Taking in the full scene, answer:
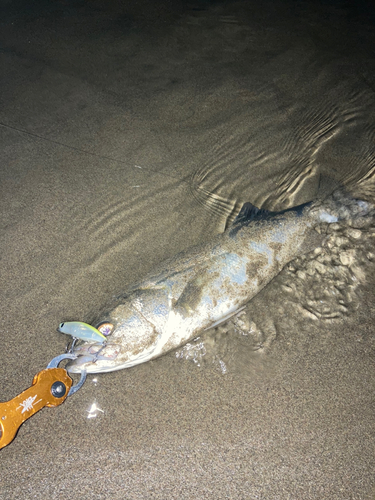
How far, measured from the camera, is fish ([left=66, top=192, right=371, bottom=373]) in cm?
228

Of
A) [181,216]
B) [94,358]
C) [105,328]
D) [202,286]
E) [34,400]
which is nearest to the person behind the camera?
[34,400]

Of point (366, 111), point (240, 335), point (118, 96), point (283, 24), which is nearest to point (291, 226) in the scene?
point (240, 335)

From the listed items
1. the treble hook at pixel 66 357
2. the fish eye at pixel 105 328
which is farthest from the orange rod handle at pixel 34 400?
the fish eye at pixel 105 328

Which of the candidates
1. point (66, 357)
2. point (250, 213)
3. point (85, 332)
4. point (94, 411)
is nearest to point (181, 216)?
point (250, 213)

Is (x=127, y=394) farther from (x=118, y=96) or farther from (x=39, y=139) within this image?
(x=118, y=96)

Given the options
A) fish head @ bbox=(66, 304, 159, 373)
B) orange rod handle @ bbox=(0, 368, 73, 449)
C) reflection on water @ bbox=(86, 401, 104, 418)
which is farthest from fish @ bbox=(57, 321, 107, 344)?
reflection on water @ bbox=(86, 401, 104, 418)

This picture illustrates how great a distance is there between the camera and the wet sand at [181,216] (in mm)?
2117

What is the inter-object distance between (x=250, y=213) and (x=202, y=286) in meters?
0.83

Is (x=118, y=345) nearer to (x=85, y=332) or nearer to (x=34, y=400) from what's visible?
(x=85, y=332)

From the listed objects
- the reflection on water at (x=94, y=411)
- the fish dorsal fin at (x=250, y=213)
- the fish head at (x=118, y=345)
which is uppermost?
the fish head at (x=118, y=345)

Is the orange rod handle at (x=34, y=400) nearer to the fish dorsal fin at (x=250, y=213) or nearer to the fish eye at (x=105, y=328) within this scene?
the fish eye at (x=105, y=328)

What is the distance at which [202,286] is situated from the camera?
8.39 ft

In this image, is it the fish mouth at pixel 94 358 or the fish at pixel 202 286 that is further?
the fish at pixel 202 286

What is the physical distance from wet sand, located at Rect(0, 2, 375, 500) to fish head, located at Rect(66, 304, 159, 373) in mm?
184
